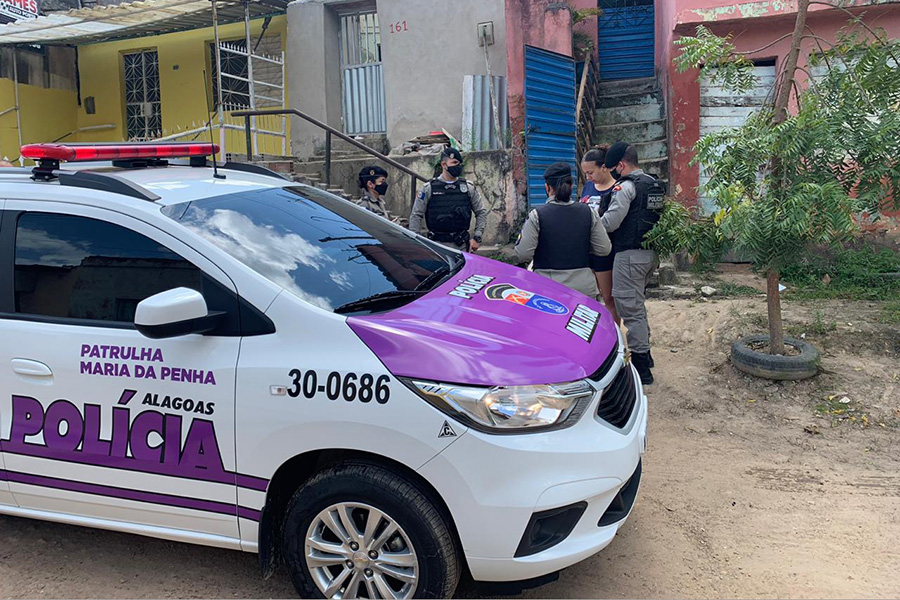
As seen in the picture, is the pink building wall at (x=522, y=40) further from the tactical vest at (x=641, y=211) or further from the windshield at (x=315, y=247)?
the windshield at (x=315, y=247)

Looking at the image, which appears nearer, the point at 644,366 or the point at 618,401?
the point at 618,401

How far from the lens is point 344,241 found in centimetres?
313

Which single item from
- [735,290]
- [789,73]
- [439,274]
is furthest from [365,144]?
[439,274]

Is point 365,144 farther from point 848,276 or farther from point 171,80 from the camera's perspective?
point 848,276

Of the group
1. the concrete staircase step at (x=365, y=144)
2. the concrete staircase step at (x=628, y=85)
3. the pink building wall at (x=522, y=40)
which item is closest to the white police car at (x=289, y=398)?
the pink building wall at (x=522, y=40)

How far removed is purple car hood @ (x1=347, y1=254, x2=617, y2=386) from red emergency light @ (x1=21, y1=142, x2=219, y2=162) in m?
1.51

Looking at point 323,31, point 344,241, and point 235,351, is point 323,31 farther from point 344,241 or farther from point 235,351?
point 235,351

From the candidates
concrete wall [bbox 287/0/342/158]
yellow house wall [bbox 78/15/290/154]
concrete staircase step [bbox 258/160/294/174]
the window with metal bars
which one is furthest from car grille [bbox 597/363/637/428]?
the window with metal bars

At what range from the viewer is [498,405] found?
2340mm

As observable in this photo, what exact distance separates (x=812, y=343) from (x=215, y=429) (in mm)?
4942

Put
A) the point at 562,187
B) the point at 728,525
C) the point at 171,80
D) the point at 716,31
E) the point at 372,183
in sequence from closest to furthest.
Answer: the point at 728,525, the point at 562,187, the point at 372,183, the point at 716,31, the point at 171,80

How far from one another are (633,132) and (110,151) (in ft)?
27.3

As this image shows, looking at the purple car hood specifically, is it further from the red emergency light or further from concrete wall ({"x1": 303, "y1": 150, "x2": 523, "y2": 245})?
concrete wall ({"x1": 303, "y1": 150, "x2": 523, "y2": 245})

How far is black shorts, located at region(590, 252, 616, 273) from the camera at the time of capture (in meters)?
5.56
